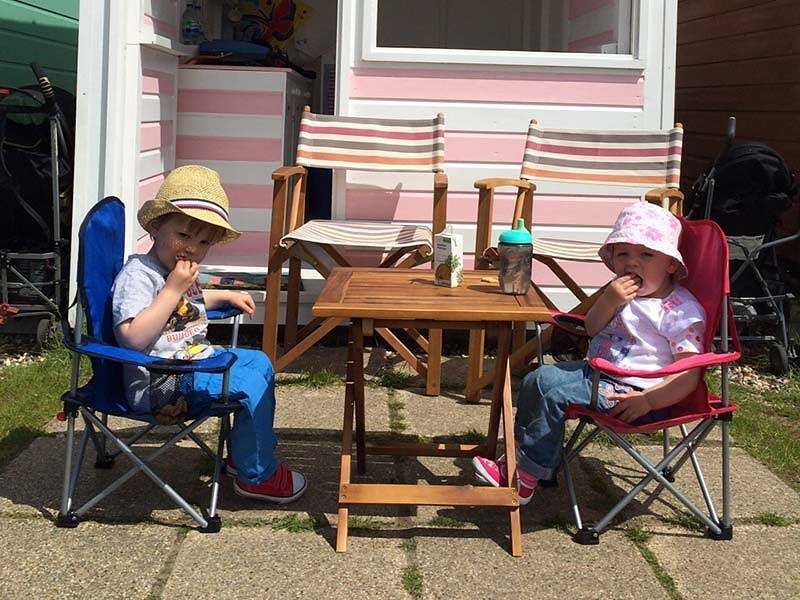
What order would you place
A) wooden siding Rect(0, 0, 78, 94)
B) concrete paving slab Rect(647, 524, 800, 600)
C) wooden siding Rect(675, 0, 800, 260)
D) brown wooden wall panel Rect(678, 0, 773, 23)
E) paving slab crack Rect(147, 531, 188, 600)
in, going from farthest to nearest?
brown wooden wall panel Rect(678, 0, 773, 23) < wooden siding Rect(675, 0, 800, 260) < wooden siding Rect(0, 0, 78, 94) < concrete paving slab Rect(647, 524, 800, 600) < paving slab crack Rect(147, 531, 188, 600)

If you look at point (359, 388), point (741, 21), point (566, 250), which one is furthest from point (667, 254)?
point (741, 21)

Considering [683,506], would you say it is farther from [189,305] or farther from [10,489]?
[10,489]

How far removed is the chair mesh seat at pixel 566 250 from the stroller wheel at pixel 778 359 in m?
Result: 0.98

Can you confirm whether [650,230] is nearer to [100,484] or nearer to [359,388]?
[359,388]

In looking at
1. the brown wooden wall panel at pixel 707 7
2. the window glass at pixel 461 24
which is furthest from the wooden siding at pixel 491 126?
the brown wooden wall panel at pixel 707 7

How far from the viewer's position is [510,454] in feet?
9.19

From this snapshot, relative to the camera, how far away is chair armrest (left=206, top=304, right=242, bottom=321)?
120 inches

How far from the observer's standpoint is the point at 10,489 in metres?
2.96

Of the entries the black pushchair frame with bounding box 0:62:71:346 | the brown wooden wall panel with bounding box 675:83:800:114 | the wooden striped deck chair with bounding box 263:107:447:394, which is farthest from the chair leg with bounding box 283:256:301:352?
the brown wooden wall panel with bounding box 675:83:800:114

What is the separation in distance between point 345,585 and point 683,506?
1.11 meters

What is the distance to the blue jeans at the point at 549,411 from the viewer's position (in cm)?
276

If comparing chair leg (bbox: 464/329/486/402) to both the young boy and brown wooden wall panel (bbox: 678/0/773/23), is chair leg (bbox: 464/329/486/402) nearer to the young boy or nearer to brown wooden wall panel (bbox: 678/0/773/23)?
the young boy

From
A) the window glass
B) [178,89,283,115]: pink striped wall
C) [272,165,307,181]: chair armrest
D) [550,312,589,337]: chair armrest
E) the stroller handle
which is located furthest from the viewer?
the window glass

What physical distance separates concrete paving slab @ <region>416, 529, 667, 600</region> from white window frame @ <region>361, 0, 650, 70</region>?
8.49 feet
